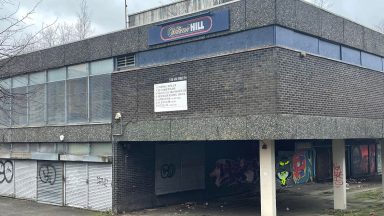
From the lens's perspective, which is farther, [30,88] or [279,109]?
[30,88]

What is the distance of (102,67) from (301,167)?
14178mm

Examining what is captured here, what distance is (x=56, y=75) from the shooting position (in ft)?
67.2

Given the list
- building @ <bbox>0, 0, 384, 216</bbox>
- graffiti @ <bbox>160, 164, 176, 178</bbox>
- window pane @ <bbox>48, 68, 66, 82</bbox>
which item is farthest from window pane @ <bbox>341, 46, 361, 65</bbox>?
window pane @ <bbox>48, 68, 66, 82</bbox>

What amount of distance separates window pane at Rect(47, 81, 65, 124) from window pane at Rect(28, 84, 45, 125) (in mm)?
444

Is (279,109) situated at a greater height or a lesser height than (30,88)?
lesser

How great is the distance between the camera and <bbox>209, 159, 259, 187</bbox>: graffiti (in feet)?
71.9

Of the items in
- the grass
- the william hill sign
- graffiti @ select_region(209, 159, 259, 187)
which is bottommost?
the grass

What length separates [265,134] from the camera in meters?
13.2

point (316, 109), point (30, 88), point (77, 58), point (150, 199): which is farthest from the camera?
point (30, 88)

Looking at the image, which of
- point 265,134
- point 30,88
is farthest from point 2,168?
point 265,134

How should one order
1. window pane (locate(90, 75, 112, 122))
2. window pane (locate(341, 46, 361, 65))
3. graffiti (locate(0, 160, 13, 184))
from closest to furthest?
window pane (locate(341, 46, 361, 65))
window pane (locate(90, 75, 112, 122))
graffiti (locate(0, 160, 13, 184))

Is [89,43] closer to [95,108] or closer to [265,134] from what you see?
[95,108]

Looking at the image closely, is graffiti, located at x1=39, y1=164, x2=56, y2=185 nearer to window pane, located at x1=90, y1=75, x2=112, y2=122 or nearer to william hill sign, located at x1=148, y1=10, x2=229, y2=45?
window pane, located at x1=90, y1=75, x2=112, y2=122

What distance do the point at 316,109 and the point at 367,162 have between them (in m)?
19.6
